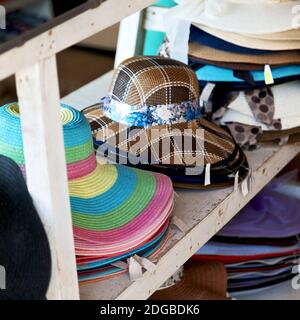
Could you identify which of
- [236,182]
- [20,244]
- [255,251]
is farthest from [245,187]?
[20,244]

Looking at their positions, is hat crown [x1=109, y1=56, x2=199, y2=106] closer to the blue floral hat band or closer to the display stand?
the blue floral hat band

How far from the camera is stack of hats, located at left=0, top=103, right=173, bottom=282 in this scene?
90 centimetres

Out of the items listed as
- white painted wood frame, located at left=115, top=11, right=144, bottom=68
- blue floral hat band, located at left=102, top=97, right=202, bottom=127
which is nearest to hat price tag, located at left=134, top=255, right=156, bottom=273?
blue floral hat band, located at left=102, top=97, right=202, bottom=127

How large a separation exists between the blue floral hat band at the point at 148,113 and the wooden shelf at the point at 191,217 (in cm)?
12

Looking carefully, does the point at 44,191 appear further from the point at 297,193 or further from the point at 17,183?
the point at 297,193

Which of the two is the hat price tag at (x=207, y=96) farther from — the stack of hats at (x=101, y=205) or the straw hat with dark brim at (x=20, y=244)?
the straw hat with dark brim at (x=20, y=244)

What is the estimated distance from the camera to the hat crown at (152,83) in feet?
3.56

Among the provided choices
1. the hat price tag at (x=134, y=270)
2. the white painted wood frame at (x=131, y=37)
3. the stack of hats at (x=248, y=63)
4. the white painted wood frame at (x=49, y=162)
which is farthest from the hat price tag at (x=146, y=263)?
the white painted wood frame at (x=131, y=37)

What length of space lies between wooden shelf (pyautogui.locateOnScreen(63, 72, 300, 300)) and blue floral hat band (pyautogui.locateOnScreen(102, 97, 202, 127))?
0.12 m

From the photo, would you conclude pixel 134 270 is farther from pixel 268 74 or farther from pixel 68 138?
pixel 268 74

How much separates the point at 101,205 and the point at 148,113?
0.20m

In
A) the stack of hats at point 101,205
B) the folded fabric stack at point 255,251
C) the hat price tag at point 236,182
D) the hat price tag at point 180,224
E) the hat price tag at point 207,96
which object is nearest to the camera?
the stack of hats at point 101,205

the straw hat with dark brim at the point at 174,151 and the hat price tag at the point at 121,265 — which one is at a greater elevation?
the straw hat with dark brim at the point at 174,151
